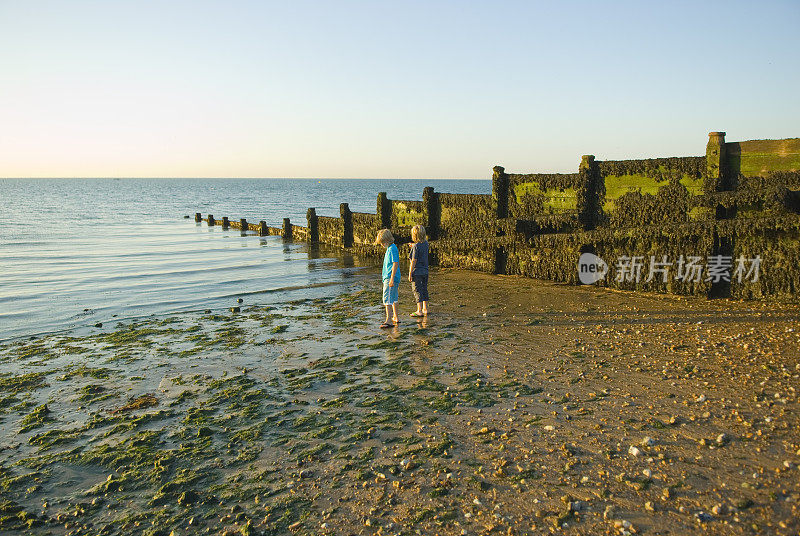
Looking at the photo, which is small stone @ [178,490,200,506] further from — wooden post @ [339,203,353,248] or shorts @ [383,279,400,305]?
wooden post @ [339,203,353,248]

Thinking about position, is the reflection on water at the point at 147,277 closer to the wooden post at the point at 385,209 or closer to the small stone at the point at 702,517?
the wooden post at the point at 385,209

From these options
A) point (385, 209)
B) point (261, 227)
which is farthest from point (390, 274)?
point (261, 227)

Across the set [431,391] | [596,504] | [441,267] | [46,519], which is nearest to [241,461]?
[46,519]

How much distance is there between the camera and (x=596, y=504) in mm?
4113

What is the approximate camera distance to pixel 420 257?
10219 millimetres

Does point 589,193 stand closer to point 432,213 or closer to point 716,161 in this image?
point 716,161

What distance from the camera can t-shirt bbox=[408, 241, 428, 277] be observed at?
401 inches

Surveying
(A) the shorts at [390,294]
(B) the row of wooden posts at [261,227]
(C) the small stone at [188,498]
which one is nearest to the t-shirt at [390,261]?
Answer: (A) the shorts at [390,294]

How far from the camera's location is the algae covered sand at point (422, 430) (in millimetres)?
4195

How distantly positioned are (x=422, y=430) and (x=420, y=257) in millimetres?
5077

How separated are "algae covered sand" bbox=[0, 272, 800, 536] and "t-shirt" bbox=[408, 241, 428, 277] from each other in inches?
48.4

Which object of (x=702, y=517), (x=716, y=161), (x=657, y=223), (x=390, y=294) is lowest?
(x=702, y=517)

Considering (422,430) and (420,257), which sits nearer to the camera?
(422,430)

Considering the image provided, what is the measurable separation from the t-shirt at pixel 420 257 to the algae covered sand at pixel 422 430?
4.03 feet
